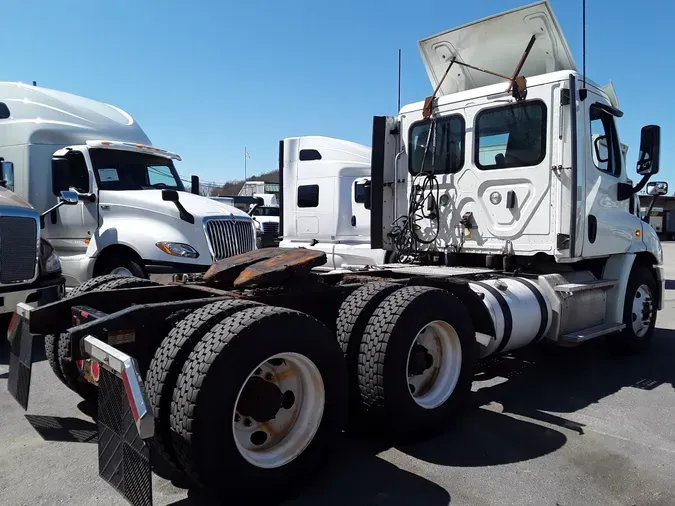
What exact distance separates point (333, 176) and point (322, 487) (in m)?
9.60

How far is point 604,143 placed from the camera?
6.39 m

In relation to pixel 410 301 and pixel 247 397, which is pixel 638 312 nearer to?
pixel 410 301

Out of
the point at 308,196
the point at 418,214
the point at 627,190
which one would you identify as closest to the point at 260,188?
the point at 308,196

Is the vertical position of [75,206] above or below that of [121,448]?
above

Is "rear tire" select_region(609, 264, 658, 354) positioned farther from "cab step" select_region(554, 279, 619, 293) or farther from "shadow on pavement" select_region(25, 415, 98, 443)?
"shadow on pavement" select_region(25, 415, 98, 443)

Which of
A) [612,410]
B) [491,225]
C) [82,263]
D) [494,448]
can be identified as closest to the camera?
[494,448]

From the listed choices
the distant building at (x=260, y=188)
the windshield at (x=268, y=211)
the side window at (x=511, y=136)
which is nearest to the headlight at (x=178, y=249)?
the side window at (x=511, y=136)

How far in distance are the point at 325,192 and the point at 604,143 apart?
23.4 ft

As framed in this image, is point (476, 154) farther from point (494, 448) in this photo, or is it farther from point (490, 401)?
point (494, 448)

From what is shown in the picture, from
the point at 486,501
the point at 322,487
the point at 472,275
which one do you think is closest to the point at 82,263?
the point at 472,275

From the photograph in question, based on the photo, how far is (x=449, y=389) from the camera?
432cm

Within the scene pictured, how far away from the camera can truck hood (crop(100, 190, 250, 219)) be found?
27.0ft

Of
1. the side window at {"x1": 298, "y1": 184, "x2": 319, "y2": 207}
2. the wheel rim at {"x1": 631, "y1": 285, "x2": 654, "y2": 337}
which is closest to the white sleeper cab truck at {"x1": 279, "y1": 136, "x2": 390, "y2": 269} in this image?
the side window at {"x1": 298, "y1": 184, "x2": 319, "y2": 207}

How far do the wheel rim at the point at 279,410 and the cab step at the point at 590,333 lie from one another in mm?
3189
